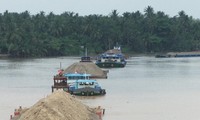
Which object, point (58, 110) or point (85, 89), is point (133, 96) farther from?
point (58, 110)

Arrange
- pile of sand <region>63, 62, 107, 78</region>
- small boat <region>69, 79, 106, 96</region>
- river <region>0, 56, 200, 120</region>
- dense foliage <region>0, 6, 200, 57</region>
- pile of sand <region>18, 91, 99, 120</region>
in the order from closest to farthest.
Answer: pile of sand <region>18, 91, 99, 120</region>, river <region>0, 56, 200, 120</region>, small boat <region>69, 79, 106, 96</region>, pile of sand <region>63, 62, 107, 78</region>, dense foliage <region>0, 6, 200, 57</region>

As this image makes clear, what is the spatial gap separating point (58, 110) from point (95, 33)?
141306 mm

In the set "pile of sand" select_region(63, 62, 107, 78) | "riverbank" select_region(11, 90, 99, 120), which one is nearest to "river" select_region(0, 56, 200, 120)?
"pile of sand" select_region(63, 62, 107, 78)

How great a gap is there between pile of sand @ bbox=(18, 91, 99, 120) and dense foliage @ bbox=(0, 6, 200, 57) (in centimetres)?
11605

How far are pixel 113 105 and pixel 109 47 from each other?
126m

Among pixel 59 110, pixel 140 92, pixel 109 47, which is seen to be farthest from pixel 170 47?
pixel 59 110

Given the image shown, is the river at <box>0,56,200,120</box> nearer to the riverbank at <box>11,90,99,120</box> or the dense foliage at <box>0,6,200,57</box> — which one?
the riverbank at <box>11,90,99,120</box>

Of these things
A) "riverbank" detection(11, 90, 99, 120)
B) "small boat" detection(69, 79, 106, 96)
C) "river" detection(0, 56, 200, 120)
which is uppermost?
"riverbank" detection(11, 90, 99, 120)

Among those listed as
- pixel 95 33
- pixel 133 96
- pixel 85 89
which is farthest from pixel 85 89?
pixel 95 33

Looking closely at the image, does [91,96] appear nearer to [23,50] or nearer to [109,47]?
[23,50]

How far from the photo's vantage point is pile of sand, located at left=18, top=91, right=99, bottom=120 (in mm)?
28562

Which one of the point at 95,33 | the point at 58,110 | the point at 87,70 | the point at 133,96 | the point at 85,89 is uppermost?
the point at 95,33

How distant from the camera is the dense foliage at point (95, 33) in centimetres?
15400

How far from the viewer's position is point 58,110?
29875 mm
